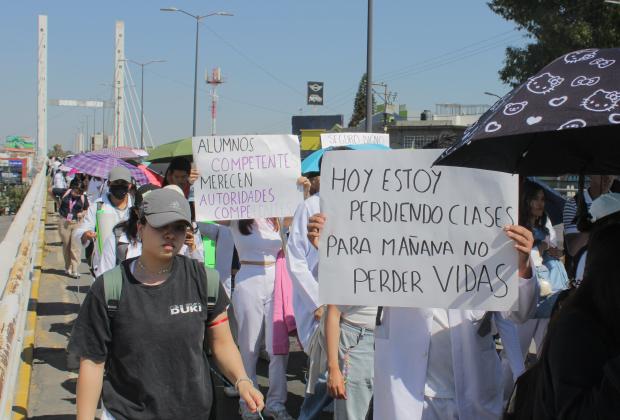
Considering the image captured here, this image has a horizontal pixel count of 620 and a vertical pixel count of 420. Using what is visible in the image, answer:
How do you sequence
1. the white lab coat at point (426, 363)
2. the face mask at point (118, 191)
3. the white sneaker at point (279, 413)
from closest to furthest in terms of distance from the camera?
the white lab coat at point (426, 363) < the white sneaker at point (279, 413) < the face mask at point (118, 191)

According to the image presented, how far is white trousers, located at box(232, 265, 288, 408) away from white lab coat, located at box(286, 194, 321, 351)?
36.8 inches

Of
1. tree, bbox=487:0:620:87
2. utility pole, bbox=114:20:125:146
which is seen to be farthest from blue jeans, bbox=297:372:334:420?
utility pole, bbox=114:20:125:146

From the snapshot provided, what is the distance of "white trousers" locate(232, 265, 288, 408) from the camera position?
18.8ft

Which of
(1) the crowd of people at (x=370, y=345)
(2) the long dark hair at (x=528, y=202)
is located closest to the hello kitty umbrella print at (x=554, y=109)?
(1) the crowd of people at (x=370, y=345)

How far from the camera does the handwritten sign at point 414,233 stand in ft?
9.95

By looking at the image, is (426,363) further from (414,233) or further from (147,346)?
(147,346)

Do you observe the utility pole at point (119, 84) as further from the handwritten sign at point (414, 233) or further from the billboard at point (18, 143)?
the billboard at point (18, 143)

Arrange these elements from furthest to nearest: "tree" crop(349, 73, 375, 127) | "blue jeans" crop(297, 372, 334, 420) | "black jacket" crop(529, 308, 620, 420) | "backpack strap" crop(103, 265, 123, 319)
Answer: "tree" crop(349, 73, 375, 127) < "blue jeans" crop(297, 372, 334, 420) < "backpack strap" crop(103, 265, 123, 319) < "black jacket" crop(529, 308, 620, 420)

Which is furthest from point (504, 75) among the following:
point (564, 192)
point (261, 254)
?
point (261, 254)

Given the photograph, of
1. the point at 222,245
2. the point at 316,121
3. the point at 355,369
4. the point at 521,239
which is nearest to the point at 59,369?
the point at 222,245

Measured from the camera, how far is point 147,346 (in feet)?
9.71

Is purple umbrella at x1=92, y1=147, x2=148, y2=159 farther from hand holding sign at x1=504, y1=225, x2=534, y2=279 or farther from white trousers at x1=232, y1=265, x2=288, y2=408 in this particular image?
hand holding sign at x1=504, y1=225, x2=534, y2=279

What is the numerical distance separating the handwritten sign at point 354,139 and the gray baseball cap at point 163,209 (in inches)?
169

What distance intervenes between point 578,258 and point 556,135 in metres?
1.60
